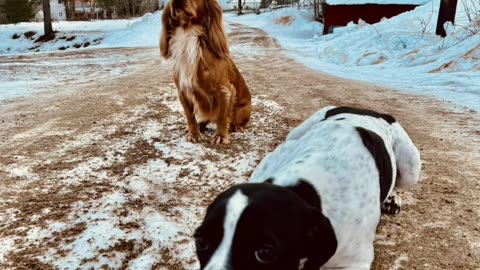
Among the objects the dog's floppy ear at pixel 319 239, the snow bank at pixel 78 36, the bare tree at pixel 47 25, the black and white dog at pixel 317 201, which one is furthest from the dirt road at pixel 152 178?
the bare tree at pixel 47 25

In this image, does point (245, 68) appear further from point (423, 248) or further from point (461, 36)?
point (423, 248)

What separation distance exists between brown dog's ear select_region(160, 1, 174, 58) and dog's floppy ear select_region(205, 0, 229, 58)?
423 millimetres

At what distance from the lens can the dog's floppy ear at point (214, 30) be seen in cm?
501

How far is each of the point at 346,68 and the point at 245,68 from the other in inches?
111

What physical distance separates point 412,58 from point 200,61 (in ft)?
27.9

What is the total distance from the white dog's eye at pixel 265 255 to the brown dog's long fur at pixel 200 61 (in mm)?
3508

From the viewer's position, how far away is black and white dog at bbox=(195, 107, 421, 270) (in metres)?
1.75

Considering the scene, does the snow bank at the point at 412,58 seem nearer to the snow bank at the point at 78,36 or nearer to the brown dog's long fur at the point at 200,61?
the brown dog's long fur at the point at 200,61

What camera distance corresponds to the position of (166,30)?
202 inches

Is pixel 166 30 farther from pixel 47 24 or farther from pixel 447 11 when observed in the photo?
pixel 47 24

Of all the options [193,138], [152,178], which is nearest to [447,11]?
[193,138]

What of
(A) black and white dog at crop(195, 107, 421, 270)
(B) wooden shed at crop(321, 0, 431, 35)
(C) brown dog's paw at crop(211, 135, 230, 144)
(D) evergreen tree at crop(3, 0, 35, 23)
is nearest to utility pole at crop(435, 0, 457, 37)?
(B) wooden shed at crop(321, 0, 431, 35)

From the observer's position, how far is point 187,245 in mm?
2939

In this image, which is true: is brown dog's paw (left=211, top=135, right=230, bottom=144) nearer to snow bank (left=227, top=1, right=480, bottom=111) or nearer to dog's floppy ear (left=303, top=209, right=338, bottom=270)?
dog's floppy ear (left=303, top=209, right=338, bottom=270)
